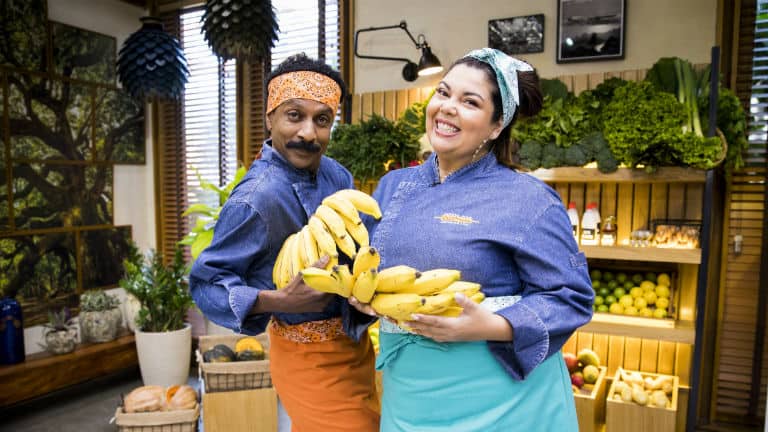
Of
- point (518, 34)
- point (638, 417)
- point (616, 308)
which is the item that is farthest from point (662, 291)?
point (518, 34)

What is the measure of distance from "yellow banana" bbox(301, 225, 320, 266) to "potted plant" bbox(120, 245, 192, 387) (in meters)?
3.12

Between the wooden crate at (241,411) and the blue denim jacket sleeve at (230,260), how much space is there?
1.83 m

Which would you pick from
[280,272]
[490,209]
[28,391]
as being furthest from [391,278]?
[28,391]

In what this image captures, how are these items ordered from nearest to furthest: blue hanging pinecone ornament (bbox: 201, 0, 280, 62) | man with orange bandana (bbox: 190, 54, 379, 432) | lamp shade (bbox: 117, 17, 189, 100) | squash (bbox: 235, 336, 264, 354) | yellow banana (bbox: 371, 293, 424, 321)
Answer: yellow banana (bbox: 371, 293, 424, 321)
man with orange bandana (bbox: 190, 54, 379, 432)
blue hanging pinecone ornament (bbox: 201, 0, 280, 62)
squash (bbox: 235, 336, 264, 354)
lamp shade (bbox: 117, 17, 189, 100)

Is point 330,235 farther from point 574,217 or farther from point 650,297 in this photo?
point 650,297

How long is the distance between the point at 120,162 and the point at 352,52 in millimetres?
2494

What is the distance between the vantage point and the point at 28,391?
13.0ft

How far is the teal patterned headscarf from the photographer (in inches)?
54.4

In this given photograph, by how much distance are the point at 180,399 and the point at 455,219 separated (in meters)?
2.54

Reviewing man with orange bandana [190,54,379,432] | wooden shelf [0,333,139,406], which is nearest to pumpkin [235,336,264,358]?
wooden shelf [0,333,139,406]

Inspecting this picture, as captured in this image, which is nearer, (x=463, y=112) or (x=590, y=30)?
(x=463, y=112)

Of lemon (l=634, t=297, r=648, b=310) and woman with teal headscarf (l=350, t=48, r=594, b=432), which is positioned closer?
woman with teal headscarf (l=350, t=48, r=594, b=432)

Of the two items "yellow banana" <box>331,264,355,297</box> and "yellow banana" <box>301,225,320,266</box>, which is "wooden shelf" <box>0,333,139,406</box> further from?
"yellow banana" <box>331,264,355,297</box>

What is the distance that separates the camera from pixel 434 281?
1.20 meters
